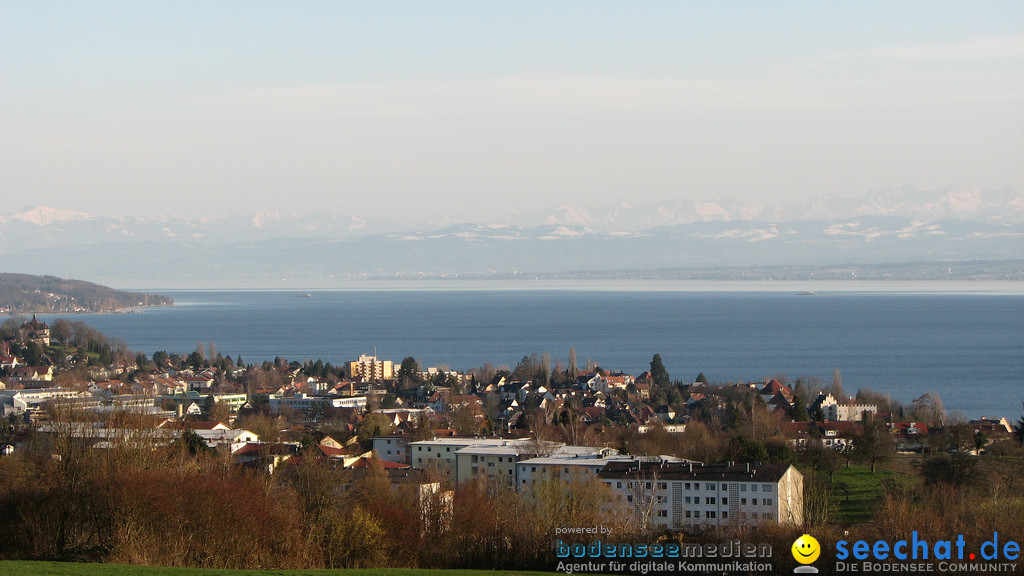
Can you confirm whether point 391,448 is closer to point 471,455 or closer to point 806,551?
point 471,455

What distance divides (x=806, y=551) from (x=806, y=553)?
2 cm

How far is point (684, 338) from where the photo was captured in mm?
66062

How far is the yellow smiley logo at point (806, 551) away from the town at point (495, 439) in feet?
5.92

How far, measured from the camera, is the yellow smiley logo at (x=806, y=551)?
909cm

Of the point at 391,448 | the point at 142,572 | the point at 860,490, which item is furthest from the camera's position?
the point at 391,448

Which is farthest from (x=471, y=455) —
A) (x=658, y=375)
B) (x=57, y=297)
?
(x=57, y=297)

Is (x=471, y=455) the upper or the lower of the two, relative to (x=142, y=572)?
lower

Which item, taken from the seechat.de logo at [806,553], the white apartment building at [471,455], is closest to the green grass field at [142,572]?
the seechat.de logo at [806,553]

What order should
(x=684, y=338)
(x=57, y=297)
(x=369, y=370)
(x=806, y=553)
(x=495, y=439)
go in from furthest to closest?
(x=57, y=297) → (x=684, y=338) → (x=369, y=370) → (x=495, y=439) → (x=806, y=553)

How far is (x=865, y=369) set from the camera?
4553cm

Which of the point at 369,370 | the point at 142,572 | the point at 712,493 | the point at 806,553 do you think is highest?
the point at 142,572

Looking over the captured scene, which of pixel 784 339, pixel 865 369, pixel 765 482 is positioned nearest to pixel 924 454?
pixel 765 482

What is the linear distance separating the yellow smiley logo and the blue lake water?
82.5ft

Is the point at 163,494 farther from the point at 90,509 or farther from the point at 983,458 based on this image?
the point at 983,458
